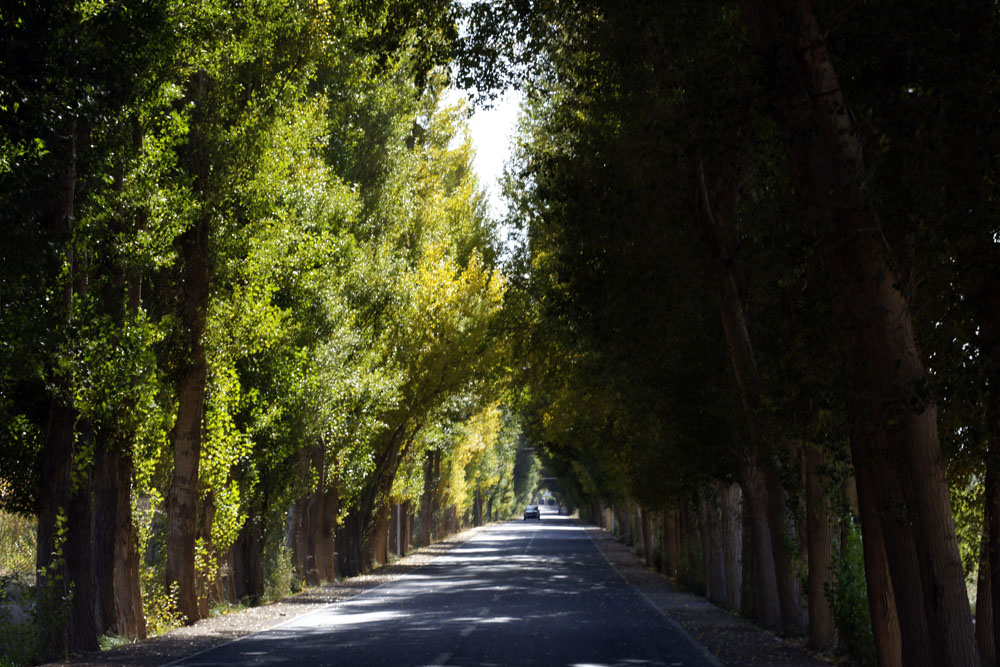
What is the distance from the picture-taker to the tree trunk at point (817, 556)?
679 inches

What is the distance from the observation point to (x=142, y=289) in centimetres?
2177

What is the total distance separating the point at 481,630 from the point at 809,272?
31.1ft

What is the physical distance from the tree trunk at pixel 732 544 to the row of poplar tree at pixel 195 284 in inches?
319

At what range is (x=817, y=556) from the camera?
1748cm

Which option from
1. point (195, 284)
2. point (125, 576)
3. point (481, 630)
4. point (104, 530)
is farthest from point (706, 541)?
point (104, 530)

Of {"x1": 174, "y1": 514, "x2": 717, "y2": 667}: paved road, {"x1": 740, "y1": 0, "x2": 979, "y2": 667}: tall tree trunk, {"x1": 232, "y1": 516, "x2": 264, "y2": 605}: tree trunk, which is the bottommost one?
{"x1": 174, "y1": 514, "x2": 717, "y2": 667}: paved road

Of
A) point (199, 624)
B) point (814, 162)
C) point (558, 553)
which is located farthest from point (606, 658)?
point (558, 553)

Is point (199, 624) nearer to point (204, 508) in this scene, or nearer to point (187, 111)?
point (204, 508)

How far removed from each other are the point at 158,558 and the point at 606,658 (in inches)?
843

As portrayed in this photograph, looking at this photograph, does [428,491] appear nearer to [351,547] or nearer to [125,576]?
[351,547]

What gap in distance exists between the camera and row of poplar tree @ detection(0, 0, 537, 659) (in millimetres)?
14461

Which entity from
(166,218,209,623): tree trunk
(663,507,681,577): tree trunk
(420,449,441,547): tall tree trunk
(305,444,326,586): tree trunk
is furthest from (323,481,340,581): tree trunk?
(420,449,441,547): tall tree trunk

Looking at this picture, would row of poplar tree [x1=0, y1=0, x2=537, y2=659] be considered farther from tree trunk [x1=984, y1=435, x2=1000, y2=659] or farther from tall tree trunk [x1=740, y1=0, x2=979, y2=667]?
tree trunk [x1=984, y1=435, x2=1000, y2=659]

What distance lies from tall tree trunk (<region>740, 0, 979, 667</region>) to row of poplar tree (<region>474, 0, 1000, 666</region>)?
20 millimetres
